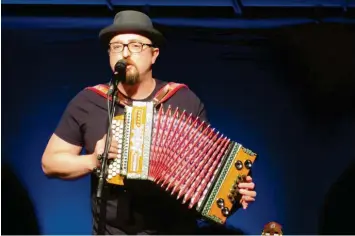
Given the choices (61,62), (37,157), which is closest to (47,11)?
(61,62)

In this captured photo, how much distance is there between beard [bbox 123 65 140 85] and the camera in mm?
3016

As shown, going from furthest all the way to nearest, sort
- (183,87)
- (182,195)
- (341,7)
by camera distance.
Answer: (341,7) → (183,87) → (182,195)

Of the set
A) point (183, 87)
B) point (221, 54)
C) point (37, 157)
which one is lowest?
point (37, 157)

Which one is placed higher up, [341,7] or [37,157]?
[341,7]

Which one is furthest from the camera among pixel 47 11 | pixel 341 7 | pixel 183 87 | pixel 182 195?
pixel 47 11

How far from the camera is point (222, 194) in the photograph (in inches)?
114

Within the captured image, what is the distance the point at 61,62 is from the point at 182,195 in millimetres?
1601

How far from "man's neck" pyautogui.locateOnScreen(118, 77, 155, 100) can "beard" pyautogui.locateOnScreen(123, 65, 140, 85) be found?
6 cm

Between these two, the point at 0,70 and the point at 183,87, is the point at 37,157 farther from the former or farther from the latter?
the point at 183,87

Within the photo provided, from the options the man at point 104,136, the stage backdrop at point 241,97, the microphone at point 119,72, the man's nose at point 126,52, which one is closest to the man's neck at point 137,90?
the man at point 104,136

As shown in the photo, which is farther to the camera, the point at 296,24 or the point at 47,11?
the point at 47,11

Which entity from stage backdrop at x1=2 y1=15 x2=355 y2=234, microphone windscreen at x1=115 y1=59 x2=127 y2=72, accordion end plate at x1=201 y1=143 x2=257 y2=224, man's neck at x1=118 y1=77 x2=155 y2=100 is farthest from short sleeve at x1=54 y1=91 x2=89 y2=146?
stage backdrop at x1=2 y1=15 x2=355 y2=234

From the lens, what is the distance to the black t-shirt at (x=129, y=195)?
9.78ft

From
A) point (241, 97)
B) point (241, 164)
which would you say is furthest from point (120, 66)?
point (241, 97)
